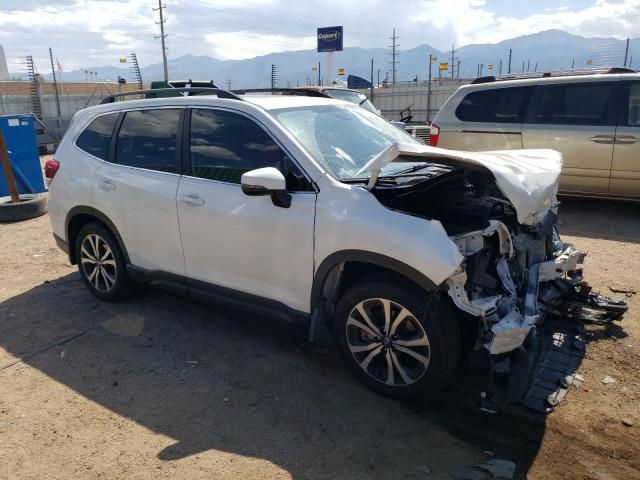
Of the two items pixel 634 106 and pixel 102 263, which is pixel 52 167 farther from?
pixel 634 106

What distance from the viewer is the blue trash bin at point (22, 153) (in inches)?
357

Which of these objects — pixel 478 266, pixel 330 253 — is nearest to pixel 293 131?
pixel 330 253

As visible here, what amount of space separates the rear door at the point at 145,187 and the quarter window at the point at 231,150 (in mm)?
234

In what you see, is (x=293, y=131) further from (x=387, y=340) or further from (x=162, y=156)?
(x=387, y=340)

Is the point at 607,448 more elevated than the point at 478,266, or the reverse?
the point at 478,266

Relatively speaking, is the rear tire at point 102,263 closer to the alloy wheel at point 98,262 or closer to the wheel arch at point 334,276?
the alloy wheel at point 98,262

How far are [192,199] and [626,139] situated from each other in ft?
19.4

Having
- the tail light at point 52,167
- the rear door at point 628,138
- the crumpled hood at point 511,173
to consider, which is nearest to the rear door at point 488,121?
the rear door at point 628,138

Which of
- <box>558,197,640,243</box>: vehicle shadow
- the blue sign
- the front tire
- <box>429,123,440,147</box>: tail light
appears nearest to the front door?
the front tire

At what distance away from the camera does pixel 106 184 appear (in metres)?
4.43

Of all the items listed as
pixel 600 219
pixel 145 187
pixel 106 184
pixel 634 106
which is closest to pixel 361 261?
pixel 145 187

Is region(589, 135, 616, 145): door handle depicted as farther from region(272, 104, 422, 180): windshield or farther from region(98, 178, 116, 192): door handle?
region(98, 178, 116, 192): door handle

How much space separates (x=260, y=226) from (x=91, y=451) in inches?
65.2

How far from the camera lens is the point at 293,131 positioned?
3508 millimetres
